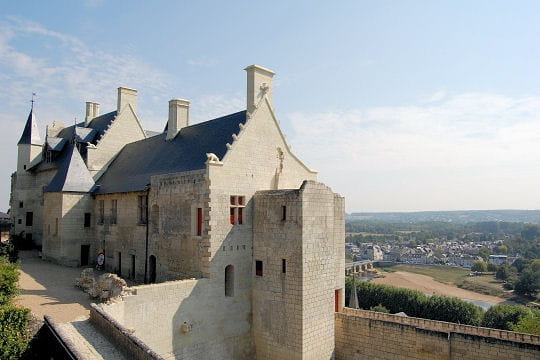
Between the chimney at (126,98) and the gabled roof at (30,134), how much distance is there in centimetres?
1076

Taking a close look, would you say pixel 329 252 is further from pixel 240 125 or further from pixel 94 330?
pixel 94 330

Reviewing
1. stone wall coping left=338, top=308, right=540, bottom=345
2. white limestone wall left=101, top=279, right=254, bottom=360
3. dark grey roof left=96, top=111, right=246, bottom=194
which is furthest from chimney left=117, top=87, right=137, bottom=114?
stone wall coping left=338, top=308, right=540, bottom=345

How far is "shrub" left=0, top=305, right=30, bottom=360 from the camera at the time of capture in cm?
1155

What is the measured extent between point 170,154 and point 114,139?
31.3 ft

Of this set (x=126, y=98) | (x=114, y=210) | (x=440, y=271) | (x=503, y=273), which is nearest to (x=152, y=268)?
(x=114, y=210)

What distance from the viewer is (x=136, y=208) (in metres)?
21.9

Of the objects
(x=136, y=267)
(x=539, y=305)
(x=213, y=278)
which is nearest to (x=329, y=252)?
(x=213, y=278)

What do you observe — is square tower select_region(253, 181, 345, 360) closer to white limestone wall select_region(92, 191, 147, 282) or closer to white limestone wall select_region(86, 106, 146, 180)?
white limestone wall select_region(92, 191, 147, 282)

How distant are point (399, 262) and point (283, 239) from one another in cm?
15840

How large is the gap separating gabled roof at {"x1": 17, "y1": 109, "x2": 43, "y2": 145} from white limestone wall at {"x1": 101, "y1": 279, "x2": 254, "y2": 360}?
1105 inches

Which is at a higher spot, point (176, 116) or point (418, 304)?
point (176, 116)

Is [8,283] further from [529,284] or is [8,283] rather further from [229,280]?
[529,284]

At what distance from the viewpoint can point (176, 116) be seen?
24.1 meters

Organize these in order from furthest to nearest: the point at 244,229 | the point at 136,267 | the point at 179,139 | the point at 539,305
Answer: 1. the point at 539,305
2. the point at 179,139
3. the point at 136,267
4. the point at 244,229
